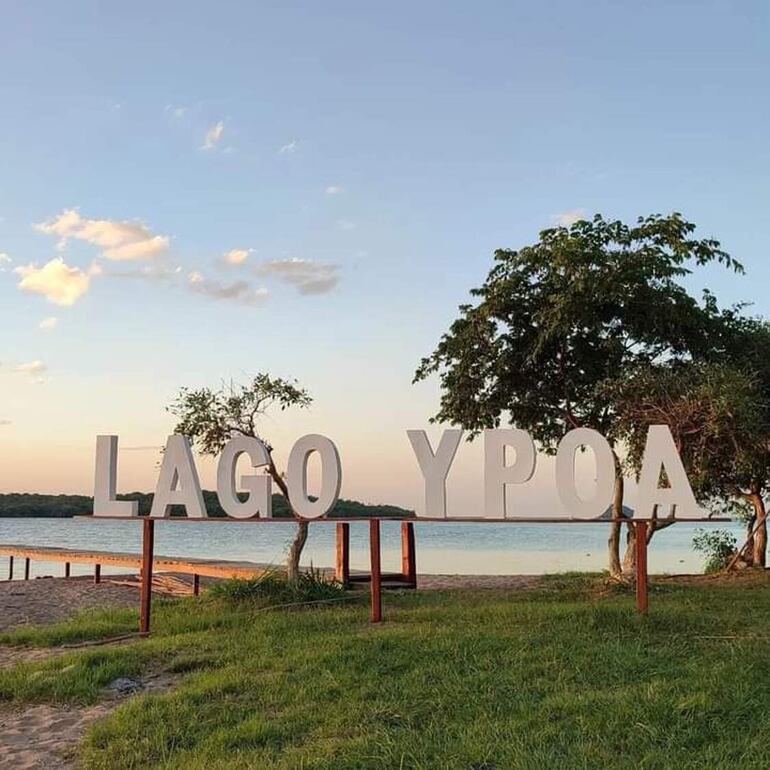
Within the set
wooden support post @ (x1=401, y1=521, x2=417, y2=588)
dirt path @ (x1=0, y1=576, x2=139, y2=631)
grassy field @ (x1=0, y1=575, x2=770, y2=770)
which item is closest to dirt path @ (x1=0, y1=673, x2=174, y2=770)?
grassy field @ (x1=0, y1=575, x2=770, y2=770)

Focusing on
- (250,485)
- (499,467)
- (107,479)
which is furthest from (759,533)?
(107,479)

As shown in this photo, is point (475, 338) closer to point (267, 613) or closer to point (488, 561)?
point (267, 613)

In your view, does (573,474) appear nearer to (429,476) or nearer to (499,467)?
(499,467)

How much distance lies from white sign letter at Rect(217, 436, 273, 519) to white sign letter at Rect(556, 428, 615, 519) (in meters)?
3.76

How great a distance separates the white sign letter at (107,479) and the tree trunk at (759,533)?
1371cm

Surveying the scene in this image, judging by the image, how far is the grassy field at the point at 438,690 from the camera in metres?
5.80

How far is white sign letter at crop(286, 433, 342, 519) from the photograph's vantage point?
11289 millimetres

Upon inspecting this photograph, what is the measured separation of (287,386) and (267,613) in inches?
159

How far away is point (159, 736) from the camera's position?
6.41 m

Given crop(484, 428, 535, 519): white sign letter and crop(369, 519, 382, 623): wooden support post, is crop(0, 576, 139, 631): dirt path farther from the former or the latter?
crop(484, 428, 535, 519): white sign letter

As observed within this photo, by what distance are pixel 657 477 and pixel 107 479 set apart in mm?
7222

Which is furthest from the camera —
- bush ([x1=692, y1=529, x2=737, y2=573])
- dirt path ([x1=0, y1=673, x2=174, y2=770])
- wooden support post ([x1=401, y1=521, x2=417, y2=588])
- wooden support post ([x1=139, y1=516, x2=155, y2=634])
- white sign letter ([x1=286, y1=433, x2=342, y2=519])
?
bush ([x1=692, y1=529, x2=737, y2=573])

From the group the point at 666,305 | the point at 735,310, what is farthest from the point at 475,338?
the point at 735,310

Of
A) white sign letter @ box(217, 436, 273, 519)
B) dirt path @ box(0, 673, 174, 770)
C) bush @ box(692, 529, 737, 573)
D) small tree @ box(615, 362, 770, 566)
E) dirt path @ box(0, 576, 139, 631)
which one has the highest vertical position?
small tree @ box(615, 362, 770, 566)
